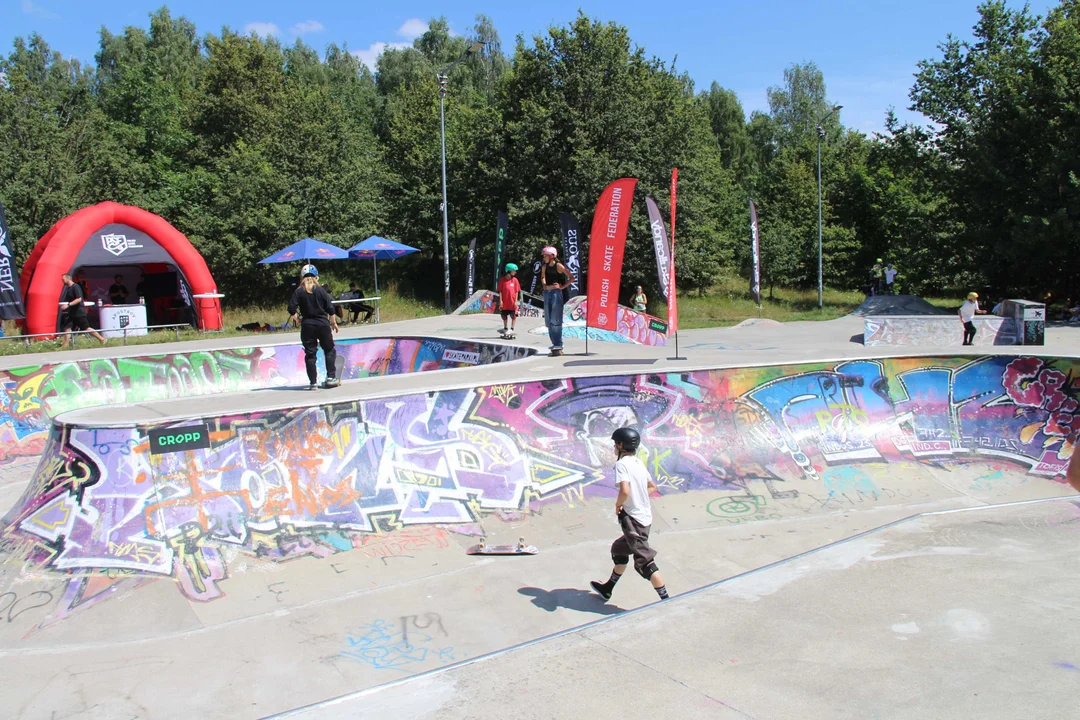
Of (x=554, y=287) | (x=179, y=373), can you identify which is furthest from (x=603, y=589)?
(x=179, y=373)

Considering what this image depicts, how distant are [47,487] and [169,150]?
4199 cm

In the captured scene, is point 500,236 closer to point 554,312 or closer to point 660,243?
point 660,243

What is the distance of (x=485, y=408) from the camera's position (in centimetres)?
933

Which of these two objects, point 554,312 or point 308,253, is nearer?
point 554,312

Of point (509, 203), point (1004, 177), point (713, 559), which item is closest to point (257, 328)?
point (509, 203)

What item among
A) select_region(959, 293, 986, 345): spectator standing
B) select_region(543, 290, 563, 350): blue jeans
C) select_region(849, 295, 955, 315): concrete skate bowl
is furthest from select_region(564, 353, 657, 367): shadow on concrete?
select_region(849, 295, 955, 315): concrete skate bowl

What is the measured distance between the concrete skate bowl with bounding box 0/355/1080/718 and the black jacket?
5.23ft

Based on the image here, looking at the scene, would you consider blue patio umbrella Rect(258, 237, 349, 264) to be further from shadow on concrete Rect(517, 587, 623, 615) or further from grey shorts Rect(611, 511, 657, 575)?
grey shorts Rect(611, 511, 657, 575)

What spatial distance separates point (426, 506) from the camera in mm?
8305

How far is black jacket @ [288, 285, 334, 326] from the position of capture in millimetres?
9484

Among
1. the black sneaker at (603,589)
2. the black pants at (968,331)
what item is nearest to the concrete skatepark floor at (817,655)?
the black sneaker at (603,589)

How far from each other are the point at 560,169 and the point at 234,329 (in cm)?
1581

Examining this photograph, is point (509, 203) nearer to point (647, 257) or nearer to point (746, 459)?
point (647, 257)

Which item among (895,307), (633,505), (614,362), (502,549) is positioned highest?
(895,307)
